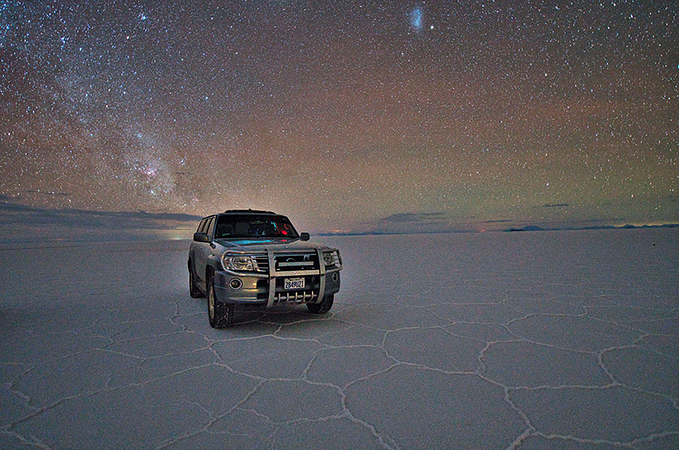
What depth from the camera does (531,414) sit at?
2365 mm

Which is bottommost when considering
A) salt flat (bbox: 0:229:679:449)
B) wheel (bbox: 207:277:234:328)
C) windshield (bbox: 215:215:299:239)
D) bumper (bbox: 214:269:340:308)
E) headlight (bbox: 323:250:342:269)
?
salt flat (bbox: 0:229:679:449)

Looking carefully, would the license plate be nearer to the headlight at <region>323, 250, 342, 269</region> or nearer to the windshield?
the headlight at <region>323, 250, 342, 269</region>

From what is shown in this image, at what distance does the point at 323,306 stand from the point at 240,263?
157cm

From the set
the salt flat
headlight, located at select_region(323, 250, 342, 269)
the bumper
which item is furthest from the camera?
headlight, located at select_region(323, 250, 342, 269)

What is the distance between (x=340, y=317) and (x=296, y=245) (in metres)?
1.34

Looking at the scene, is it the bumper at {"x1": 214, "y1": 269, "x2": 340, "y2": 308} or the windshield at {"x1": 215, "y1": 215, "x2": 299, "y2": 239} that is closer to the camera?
the bumper at {"x1": 214, "y1": 269, "x2": 340, "y2": 308}

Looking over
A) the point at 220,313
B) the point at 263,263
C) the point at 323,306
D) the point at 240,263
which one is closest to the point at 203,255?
the point at 220,313

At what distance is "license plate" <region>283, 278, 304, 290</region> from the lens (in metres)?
4.29

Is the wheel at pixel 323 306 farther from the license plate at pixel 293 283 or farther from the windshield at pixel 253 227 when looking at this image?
the windshield at pixel 253 227

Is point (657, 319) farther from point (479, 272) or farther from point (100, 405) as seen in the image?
point (100, 405)

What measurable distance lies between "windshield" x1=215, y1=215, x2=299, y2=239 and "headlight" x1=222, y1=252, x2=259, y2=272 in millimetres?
1280

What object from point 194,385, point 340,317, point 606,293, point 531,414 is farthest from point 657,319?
point 194,385

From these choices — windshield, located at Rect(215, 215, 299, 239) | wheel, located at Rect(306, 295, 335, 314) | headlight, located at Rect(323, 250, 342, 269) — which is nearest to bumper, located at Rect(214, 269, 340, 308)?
headlight, located at Rect(323, 250, 342, 269)

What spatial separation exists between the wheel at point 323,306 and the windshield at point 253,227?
1.30m
